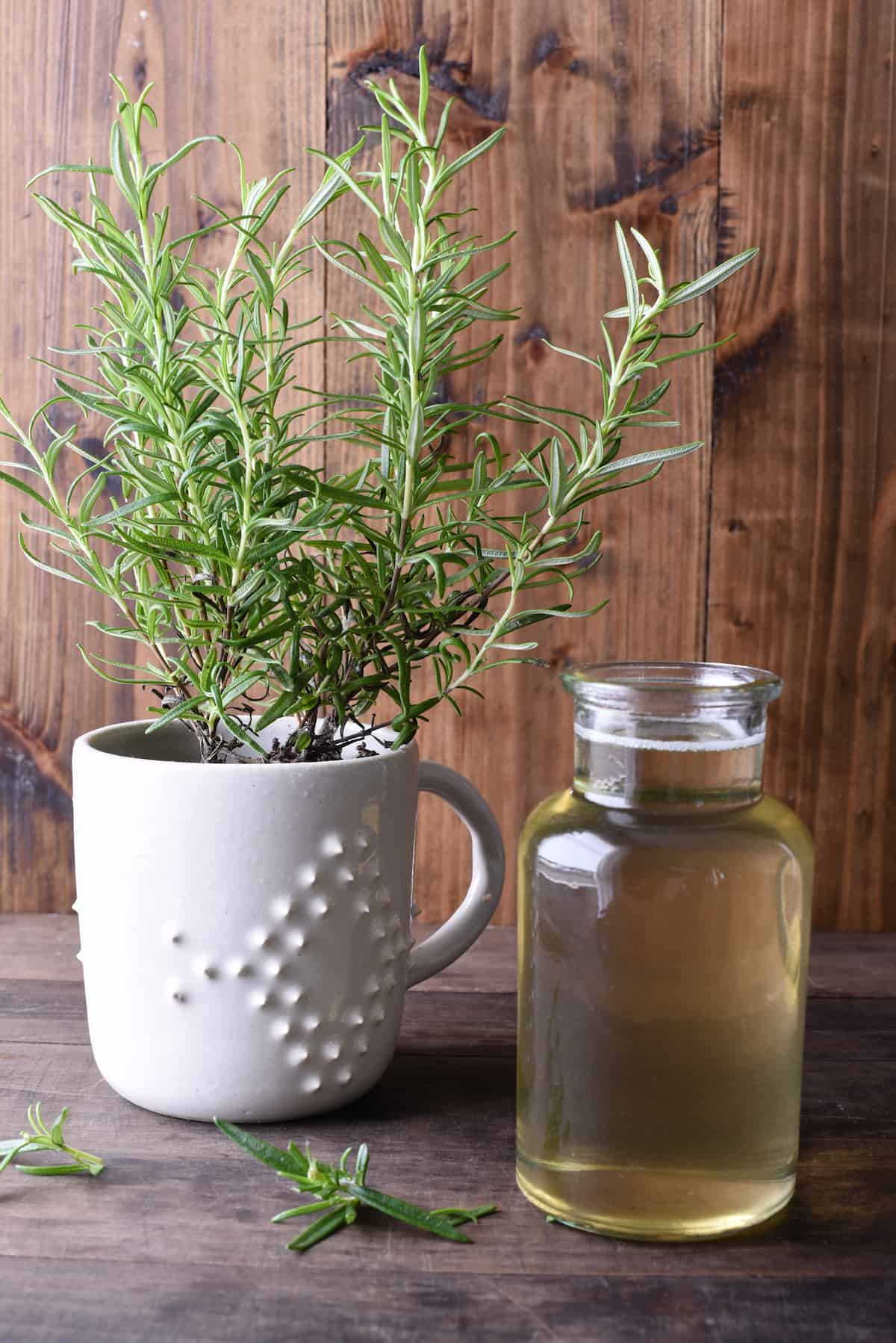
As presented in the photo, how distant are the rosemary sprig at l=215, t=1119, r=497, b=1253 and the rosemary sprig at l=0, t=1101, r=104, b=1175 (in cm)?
5

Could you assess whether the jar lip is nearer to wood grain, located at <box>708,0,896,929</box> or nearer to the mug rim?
the mug rim

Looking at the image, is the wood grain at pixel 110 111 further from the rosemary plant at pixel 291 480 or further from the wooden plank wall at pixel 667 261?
the rosemary plant at pixel 291 480

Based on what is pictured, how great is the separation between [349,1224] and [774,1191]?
16cm

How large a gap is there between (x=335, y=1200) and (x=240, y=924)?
11 centimetres

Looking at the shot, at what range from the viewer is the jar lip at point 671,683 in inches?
18.1

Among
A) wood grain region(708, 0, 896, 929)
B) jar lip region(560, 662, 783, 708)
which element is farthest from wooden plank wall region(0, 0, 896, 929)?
jar lip region(560, 662, 783, 708)

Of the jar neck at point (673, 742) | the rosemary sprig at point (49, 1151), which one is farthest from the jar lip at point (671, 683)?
the rosemary sprig at point (49, 1151)

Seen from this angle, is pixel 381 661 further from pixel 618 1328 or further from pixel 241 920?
pixel 618 1328

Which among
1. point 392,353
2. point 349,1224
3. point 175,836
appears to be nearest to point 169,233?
point 392,353

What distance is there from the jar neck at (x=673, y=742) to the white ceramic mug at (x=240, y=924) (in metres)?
0.11

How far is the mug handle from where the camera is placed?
2.00ft

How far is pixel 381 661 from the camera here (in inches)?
22.1

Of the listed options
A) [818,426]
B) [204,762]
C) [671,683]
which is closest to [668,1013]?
[671,683]

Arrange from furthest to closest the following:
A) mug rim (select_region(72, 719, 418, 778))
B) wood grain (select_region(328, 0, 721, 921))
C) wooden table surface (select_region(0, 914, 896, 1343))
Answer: wood grain (select_region(328, 0, 721, 921)) < mug rim (select_region(72, 719, 418, 778)) < wooden table surface (select_region(0, 914, 896, 1343))
